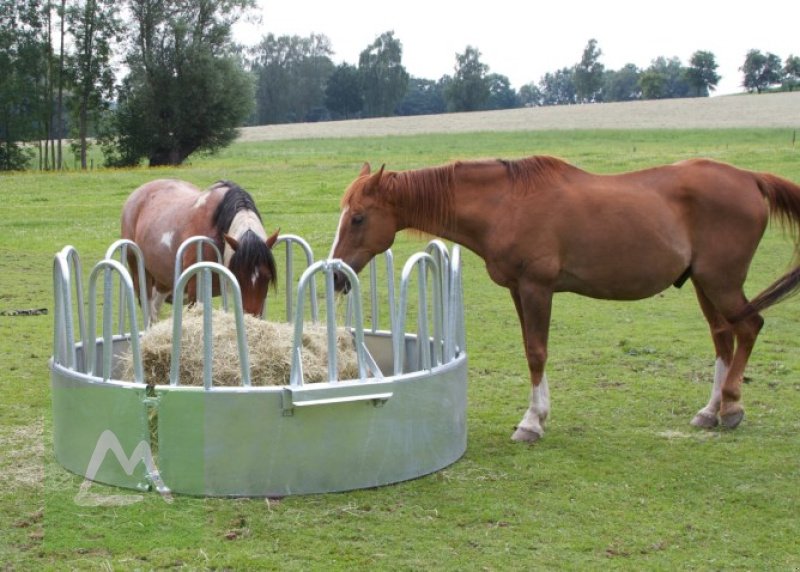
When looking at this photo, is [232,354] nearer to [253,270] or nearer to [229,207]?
[253,270]

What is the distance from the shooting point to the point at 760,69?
10338 cm

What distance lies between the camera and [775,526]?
4645 mm

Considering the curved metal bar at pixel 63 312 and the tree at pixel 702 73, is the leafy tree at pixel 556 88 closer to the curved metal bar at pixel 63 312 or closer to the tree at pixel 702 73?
the tree at pixel 702 73

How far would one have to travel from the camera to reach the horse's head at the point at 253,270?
655cm

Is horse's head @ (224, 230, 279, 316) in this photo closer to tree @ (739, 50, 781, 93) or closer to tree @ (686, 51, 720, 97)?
tree @ (686, 51, 720, 97)

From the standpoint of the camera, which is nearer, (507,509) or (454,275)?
(507,509)

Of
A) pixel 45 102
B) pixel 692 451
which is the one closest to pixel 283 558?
pixel 692 451

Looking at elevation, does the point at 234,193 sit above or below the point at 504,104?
below

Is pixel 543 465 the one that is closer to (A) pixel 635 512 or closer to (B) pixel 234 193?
(A) pixel 635 512

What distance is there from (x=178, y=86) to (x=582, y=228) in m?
39.0

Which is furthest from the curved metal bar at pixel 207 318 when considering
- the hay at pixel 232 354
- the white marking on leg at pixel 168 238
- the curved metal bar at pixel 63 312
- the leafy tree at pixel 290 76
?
the leafy tree at pixel 290 76

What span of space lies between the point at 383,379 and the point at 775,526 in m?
2.08

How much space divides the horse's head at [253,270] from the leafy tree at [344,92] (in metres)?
94.2

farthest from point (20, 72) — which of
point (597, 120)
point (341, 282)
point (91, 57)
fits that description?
point (341, 282)
